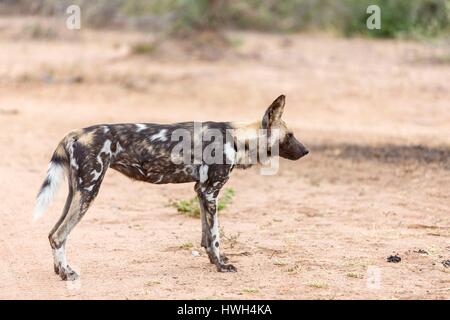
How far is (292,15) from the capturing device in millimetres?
22688

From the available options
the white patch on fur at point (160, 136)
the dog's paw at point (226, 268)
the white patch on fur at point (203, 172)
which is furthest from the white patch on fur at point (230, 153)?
the dog's paw at point (226, 268)

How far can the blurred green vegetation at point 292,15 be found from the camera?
19.5 meters

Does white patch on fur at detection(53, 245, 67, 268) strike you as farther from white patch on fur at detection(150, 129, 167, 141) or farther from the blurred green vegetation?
the blurred green vegetation

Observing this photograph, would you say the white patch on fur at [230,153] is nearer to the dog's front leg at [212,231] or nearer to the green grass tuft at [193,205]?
the dog's front leg at [212,231]

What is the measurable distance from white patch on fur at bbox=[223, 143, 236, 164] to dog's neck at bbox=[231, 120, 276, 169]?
0.14ft

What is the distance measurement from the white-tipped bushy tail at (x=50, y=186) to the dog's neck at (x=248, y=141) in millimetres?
1261

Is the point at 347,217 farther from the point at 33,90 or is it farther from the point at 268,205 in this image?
the point at 33,90

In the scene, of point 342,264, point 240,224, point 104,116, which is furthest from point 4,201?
point 104,116

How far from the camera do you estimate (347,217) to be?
8461 mm

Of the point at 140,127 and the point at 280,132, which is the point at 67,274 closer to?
the point at 140,127

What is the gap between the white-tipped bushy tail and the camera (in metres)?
6.20

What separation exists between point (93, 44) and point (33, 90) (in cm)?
398

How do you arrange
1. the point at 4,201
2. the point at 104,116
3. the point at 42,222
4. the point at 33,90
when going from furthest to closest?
the point at 33,90 → the point at 104,116 → the point at 4,201 → the point at 42,222

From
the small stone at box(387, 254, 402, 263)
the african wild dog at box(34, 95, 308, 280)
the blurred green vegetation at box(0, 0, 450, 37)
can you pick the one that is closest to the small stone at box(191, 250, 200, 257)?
the african wild dog at box(34, 95, 308, 280)
